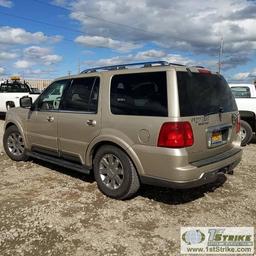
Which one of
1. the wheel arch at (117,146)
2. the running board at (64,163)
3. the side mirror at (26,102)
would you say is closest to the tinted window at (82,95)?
the wheel arch at (117,146)

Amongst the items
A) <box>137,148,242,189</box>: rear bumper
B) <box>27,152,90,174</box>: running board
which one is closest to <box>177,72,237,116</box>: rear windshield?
<box>137,148,242,189</box>: rear bumper

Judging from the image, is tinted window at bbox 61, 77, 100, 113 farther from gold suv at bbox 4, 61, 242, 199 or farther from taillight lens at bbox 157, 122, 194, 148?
taillight lens at bbox 157, 122, 194, 148

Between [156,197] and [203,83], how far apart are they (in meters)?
1.80

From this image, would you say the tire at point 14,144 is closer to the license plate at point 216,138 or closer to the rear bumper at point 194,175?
the rear bumper at point 194,175

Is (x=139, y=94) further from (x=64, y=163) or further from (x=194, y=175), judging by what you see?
(x=64, y=163)

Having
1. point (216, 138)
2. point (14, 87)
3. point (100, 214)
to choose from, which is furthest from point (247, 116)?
point (14, 87)

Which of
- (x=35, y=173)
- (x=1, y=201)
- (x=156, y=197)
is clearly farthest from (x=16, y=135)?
(x=156, y=197)

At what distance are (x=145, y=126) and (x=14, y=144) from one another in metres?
3.80

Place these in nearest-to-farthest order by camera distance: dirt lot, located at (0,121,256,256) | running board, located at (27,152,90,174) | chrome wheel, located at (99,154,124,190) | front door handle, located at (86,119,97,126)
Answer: dirt lot, located at (0,121,256,256)
chrome wheel, located at (99,154,124,190)
front door handle, located at (86,119,97,126)
running board, located at (27,152,90,174)

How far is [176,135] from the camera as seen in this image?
14.4 ft

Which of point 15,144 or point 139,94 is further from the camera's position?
point 15,144

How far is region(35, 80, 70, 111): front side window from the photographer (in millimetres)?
6207

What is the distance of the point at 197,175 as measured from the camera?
4535mm

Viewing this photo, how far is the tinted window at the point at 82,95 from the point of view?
5453 millimetres
